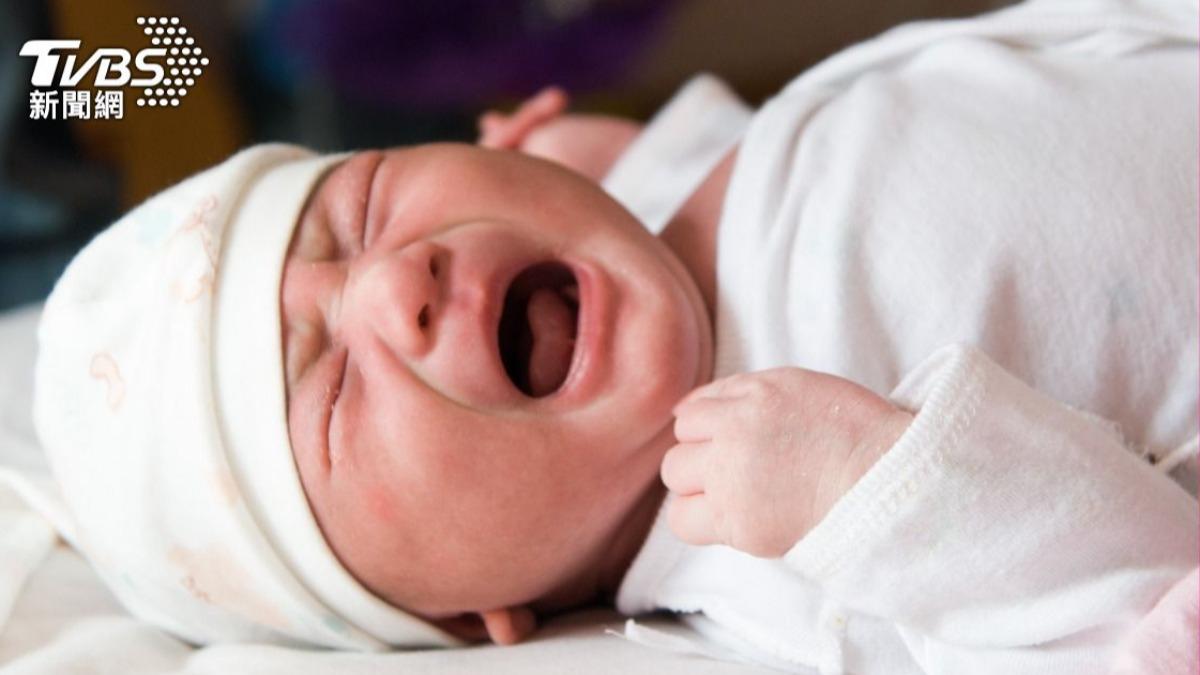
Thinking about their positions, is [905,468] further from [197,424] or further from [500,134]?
[500,134]

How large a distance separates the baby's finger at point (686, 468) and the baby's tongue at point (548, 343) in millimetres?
143

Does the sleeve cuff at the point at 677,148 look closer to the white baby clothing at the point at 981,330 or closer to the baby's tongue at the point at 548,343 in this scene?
the white baby clothing at the point at 981,330

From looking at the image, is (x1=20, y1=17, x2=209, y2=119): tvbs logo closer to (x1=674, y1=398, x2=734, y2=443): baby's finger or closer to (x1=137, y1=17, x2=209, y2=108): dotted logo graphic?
(x1=137, y1=17, x2=209, y2=108): dotted logo graphic

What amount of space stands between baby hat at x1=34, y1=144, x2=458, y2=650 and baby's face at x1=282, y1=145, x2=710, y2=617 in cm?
2

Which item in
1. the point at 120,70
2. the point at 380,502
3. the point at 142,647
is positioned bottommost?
the point at 142,647

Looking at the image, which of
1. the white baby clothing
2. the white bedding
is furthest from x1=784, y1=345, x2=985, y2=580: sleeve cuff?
the white bedding

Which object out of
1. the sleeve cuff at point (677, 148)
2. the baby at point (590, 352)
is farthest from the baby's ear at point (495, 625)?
the sleeve cuff at point (677, 148)

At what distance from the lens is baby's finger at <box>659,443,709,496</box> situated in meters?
0.75

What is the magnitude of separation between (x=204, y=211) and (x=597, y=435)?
0.34 meters

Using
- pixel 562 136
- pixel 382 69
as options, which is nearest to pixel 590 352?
pixel 562 136

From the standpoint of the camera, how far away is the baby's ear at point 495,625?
0.94 m

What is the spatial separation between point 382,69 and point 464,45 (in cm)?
14

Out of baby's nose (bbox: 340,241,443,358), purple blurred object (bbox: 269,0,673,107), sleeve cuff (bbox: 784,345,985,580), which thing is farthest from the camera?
purple blurred object (bbox: 269,0,673,107)

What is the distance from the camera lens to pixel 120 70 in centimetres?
96
